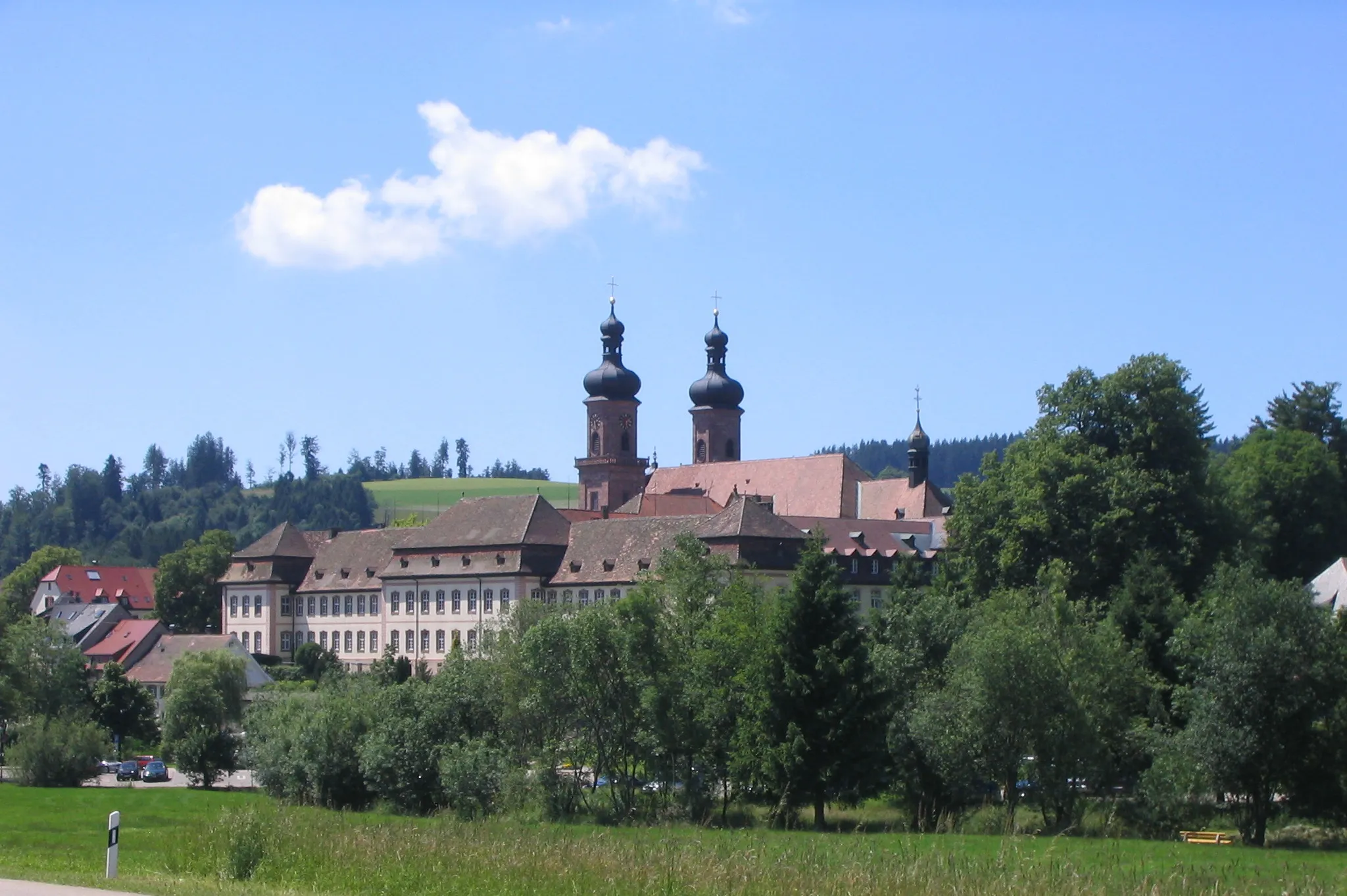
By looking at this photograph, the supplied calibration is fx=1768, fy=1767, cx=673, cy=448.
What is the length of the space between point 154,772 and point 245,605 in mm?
48523

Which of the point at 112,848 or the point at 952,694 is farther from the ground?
the point at 952,694

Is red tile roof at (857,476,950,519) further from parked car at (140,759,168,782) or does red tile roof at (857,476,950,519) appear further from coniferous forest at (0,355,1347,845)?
parked car at (140,759,168,782)

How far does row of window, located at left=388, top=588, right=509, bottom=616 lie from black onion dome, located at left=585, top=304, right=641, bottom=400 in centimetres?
3377

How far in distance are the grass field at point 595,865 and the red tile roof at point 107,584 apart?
10926cm

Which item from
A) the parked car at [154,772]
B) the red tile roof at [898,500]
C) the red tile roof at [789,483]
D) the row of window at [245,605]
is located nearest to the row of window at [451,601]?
the row of window at [245,605]

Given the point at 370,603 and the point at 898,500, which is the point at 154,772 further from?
the point at 898,500

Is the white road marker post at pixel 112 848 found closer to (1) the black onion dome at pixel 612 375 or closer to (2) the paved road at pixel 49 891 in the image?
(2) the paved road at pixel 49 891

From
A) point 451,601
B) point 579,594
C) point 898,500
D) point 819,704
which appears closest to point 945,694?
point 819,704

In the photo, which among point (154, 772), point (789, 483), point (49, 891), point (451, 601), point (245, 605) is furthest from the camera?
point (789, 483)

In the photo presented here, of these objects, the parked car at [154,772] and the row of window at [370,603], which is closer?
the parked car at [154,772]

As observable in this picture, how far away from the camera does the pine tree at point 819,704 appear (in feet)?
157

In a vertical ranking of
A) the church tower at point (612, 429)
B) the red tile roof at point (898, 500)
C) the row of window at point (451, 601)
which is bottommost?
the row of window at point (451, 601)

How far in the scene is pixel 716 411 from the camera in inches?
5394

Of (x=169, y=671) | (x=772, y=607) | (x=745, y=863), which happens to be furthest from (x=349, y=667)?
(x=745, y=863)
